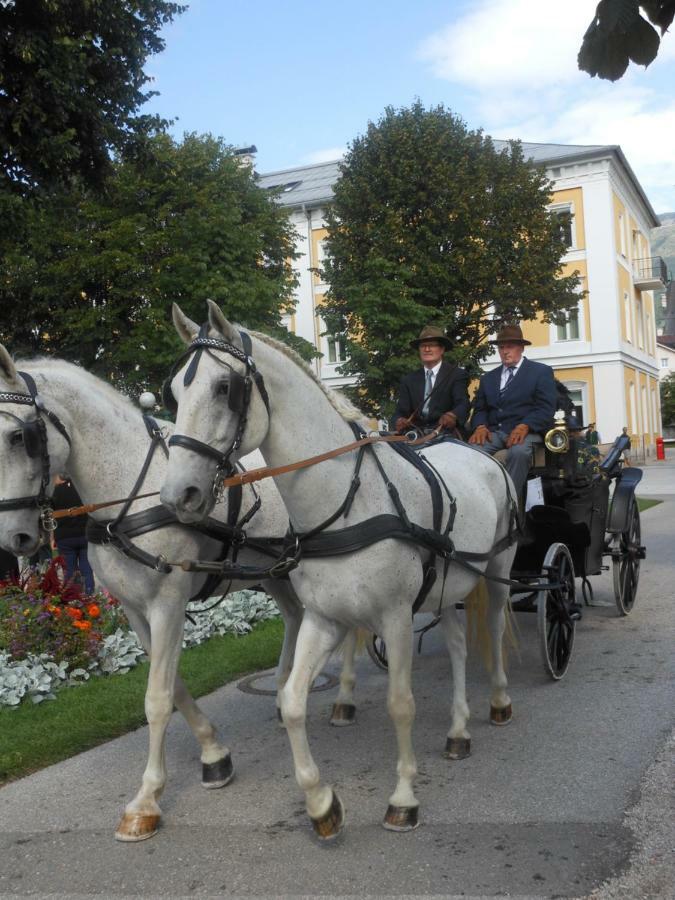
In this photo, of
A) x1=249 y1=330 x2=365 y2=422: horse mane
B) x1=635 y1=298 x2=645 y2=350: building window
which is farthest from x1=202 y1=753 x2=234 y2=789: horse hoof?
x1=635 y1=298 x2=645 y2=350: building window

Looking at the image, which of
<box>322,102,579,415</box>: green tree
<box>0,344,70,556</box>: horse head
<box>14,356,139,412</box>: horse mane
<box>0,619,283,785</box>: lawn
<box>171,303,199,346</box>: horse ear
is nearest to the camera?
<box>171,303,199,346</box>: horse ear

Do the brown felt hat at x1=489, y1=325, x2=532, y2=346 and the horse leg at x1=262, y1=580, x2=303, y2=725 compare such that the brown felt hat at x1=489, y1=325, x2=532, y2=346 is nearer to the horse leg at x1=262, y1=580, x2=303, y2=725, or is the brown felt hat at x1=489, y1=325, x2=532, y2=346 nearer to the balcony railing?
the horse leg at x1=262, y1=580, x2=303, y2=725

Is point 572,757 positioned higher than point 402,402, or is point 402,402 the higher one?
point 402,402

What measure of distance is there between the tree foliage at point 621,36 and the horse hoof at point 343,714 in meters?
4.08

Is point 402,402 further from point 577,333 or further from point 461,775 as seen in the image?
point 577,333

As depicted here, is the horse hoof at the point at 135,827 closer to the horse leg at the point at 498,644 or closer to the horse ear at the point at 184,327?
the horse ear at the point at 184,327

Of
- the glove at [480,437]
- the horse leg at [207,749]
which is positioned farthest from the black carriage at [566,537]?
the horse leg at [207,749]

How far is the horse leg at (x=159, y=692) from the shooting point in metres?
3.88

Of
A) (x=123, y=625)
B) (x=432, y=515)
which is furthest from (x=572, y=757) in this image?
(x=123, y=625)

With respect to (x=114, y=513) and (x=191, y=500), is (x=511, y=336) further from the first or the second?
(x=191, y=500)

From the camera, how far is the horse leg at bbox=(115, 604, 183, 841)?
3.88 meters

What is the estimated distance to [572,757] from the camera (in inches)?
178

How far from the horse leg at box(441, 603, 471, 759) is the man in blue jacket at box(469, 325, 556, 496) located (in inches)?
63.5

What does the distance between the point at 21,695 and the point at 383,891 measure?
3345 millimetres
